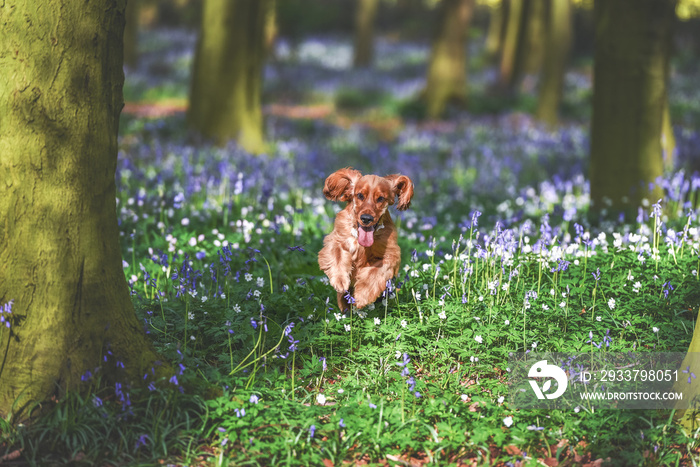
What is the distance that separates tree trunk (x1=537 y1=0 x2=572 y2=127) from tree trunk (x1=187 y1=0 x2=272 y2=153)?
8.00 meters

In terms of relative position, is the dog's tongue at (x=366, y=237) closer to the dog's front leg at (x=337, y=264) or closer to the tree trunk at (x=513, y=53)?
the dog's front leg at (x=337, y=264)

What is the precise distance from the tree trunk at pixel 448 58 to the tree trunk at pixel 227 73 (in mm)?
8435

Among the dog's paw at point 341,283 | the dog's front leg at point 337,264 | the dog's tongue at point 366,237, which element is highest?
the dog's tongue at point 366,237

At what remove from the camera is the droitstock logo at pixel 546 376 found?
3.70 meters

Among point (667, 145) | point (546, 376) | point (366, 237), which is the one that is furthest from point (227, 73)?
point (546, 376)

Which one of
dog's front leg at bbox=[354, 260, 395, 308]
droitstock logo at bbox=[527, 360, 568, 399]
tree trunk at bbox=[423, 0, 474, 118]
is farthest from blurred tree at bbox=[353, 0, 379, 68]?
droitstock logo at bbox=[527, 360, 568, 399]

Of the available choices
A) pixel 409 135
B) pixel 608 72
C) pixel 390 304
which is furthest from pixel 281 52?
pixel 390 304

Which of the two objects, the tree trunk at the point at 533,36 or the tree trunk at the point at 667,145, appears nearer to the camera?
the tree trunk at the point at 667,145

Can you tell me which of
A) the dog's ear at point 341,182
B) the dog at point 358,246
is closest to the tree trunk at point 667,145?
the dog at point 358,246

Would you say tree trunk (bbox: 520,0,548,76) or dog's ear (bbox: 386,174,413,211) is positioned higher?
tree trunk (bbox: 520,0,548,76)

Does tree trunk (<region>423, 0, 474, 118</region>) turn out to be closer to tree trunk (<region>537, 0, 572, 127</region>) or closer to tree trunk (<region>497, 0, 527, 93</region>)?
tree trunk (<region>537, 0, 572, 127</region>)

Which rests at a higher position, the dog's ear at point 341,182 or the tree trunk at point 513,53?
the tree trunk at point 513,53

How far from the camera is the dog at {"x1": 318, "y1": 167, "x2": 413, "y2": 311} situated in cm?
398

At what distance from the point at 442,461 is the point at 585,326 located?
5.07 ft
